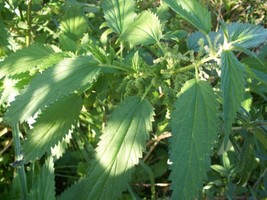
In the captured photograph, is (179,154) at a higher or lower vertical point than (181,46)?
lower

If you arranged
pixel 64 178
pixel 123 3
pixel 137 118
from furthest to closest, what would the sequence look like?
1. pixel 64 178
2. pixel 123 3
3. pixel 137 118

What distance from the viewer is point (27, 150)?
1.07 m

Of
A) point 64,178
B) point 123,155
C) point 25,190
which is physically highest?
point 123,155

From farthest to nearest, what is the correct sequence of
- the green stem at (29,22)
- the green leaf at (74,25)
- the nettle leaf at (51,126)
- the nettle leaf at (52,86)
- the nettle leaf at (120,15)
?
the green stem at (29,22) < the green leaf at (74,25) < the nettle leaf at (120,15) < the nettle leaf at (51,126) < the nettle leaf at (52,86)

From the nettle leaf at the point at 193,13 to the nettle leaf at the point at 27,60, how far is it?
1.10 ft

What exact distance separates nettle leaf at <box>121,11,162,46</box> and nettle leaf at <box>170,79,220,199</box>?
25 cm

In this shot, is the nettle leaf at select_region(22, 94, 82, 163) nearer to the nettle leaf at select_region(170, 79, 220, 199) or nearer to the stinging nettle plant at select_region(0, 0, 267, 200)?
the stinging nettle plant at select_region(0, 0, 267, 200)

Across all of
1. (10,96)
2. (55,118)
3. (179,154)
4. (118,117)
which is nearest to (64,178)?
(10,96)

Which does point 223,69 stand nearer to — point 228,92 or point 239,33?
point 228,92

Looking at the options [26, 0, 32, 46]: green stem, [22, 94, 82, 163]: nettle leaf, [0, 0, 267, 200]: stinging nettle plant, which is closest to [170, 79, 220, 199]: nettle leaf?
[0, 0, 267, 200]: stinging nettle plant

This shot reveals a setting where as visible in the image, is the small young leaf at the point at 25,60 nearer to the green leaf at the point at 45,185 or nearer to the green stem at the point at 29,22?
the green leaf at the point at 45,185

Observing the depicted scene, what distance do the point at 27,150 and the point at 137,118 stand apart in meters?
0.32

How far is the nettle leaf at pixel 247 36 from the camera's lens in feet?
3.32

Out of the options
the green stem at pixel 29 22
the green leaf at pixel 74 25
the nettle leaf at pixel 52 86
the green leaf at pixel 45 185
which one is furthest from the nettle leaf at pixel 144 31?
the green stem at pixel 29 22
